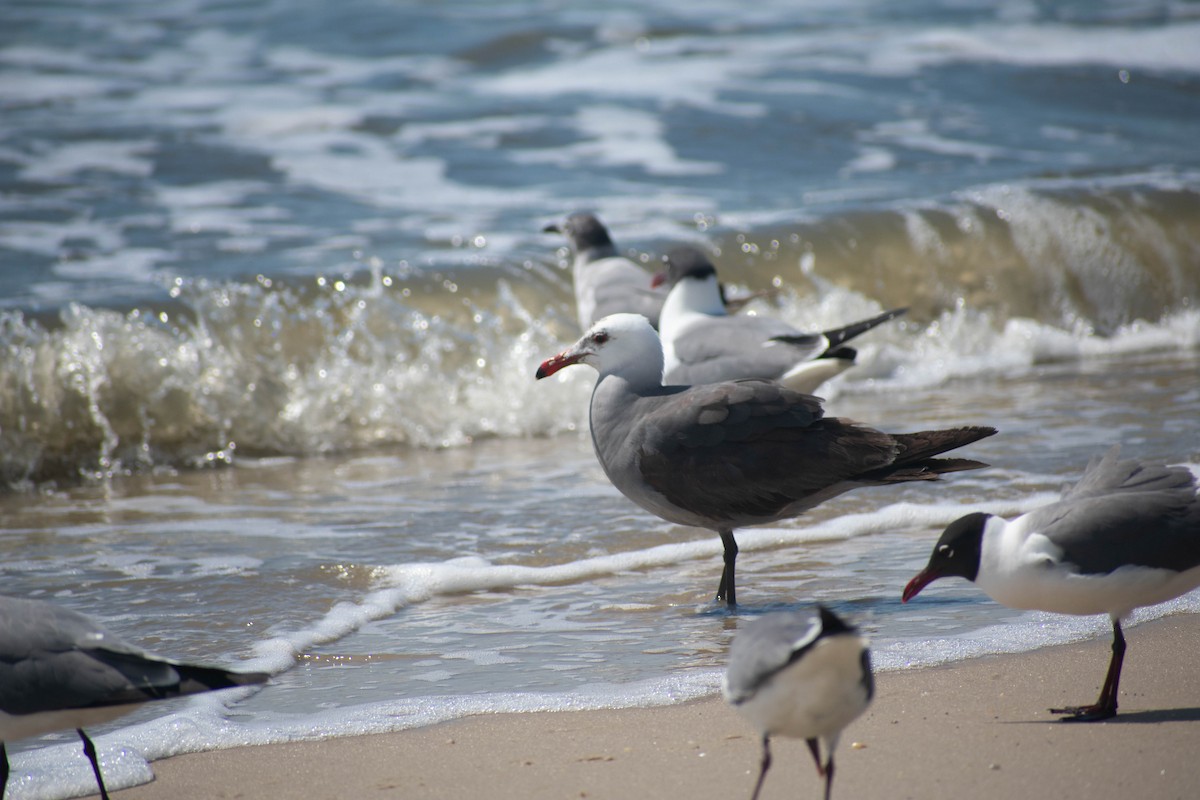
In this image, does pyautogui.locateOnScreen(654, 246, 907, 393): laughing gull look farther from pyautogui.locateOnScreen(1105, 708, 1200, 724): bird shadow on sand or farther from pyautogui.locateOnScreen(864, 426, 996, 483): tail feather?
pyautogui.locateOnScreen(1105, 708, 1200, 724): bird shadow on sand

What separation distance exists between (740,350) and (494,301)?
3.31 m

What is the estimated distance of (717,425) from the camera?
423cm

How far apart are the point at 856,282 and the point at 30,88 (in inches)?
377

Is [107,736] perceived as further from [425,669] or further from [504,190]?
[504,190]

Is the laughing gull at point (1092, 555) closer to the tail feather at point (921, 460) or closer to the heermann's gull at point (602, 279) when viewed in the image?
the tail feather at point (921, 460)

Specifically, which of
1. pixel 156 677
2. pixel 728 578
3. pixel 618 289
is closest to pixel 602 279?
pixel 618 289

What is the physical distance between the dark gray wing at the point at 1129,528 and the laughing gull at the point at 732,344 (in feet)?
8.35

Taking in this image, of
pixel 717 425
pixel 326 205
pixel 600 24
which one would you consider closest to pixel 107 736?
pixel 717 425

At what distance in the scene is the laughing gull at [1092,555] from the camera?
2957 millimetres

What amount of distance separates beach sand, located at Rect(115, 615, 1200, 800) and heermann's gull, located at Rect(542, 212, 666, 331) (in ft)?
12.7

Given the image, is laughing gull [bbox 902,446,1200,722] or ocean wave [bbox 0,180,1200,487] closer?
laughing gull [bbox 902,446,1200,722]

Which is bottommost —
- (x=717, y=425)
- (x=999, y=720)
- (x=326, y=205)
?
(x=999, y=720)

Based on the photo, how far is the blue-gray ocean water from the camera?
4180 millimetres

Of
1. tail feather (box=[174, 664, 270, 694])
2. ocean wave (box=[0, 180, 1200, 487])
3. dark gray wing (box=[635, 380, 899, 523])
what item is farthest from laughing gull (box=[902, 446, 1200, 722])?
ocean wave (box=[0, 180, 1200, 487])
